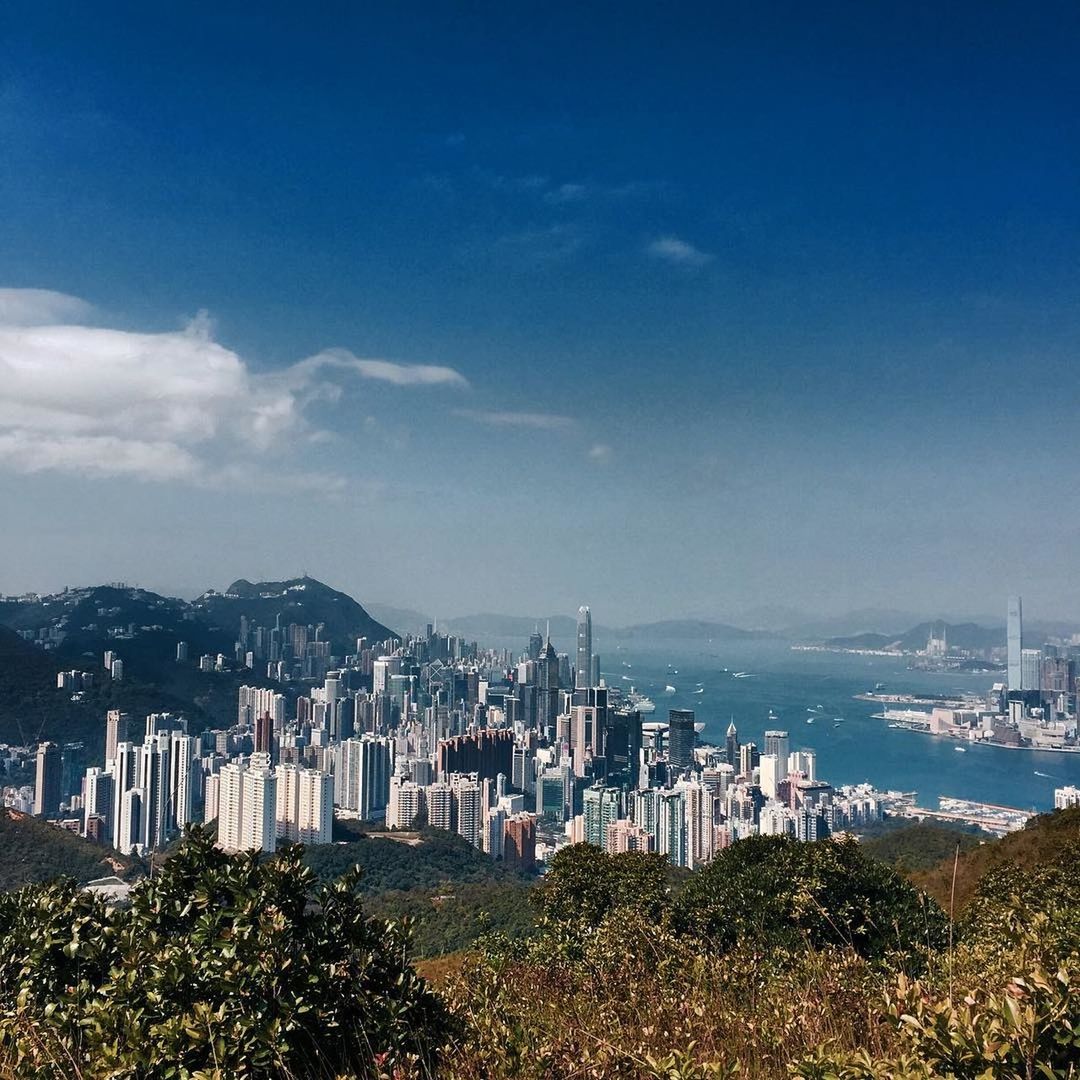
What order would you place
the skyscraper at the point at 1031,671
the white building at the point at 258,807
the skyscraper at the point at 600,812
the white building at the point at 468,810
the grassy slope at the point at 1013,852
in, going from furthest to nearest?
the skyscraper at the point at 1031,671 < the white building at the point at 468,810 < the skyscraper at the point at 600,812 < the white building at the point at 258,807 < the grassy slope at the point at 1013,852

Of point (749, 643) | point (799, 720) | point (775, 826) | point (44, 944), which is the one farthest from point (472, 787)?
point (749, 643)

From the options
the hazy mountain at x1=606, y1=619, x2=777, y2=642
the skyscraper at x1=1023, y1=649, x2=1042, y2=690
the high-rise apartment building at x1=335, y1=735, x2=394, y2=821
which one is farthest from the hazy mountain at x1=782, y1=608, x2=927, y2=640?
the high-rise apartment building at x1=335, y1=735, x2=394, y2=821

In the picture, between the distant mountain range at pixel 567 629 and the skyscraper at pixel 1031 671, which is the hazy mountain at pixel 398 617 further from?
the skyscraper at pixel 1031 671

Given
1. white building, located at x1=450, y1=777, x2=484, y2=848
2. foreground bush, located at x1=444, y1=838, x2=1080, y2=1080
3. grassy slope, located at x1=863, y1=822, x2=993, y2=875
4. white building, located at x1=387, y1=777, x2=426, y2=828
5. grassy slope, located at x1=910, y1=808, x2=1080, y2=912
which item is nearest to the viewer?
foreground bush, located at x1=444, y1=838, x2=1080, y2=1080

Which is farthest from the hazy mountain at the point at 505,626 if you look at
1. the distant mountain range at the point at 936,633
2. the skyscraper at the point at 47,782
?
the skyscraper at the point at 47,782

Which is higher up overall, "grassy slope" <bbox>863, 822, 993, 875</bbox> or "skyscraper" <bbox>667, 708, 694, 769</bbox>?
"grassy slope" <bbox>863, 822, 993, 875</bbox>

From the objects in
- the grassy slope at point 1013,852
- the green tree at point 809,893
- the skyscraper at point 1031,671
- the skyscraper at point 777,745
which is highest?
the green tree at point 809,893

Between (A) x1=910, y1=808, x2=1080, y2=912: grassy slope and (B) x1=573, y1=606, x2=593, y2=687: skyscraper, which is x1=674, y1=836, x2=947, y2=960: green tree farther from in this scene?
(B) x1=573, y1=606, x2=593, y2=687: skyscraper
